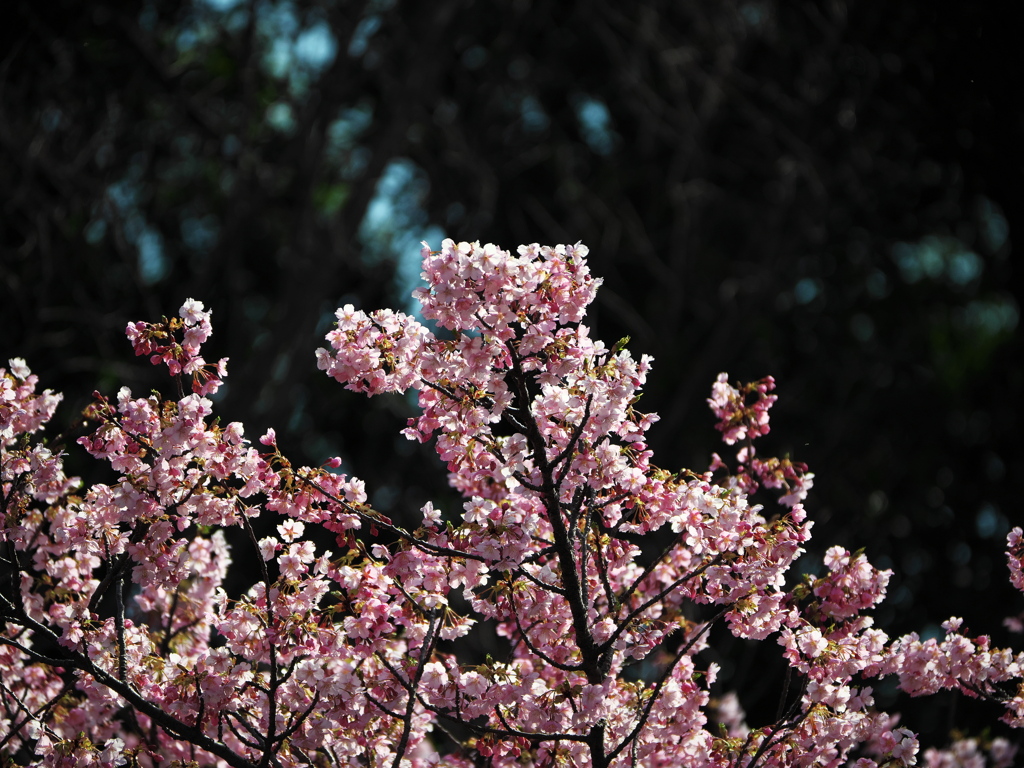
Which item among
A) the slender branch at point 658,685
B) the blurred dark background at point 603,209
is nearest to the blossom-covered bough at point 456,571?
the slender branch at point 658,685

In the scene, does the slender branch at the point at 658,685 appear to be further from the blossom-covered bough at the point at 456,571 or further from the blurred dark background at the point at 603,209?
the blurred dark background at the point at 603,209

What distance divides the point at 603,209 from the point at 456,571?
7.71 meters

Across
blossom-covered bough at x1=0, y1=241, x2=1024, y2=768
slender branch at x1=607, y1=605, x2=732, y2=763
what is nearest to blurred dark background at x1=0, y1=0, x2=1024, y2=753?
blossom-covered bough at x1=0, y1=241, x2=1024, y2=768

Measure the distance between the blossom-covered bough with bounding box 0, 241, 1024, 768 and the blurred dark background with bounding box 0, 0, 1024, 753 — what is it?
3849mm

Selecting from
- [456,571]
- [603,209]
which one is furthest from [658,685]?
[603,209]

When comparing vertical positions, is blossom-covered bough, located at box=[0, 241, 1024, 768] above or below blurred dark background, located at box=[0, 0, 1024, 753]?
below

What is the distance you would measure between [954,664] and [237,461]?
2.66 m

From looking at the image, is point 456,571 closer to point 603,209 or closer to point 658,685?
point 658,685

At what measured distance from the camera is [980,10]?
6.01 metres

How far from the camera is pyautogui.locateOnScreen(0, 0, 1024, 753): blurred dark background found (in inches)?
316

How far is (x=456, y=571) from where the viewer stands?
3213 mm

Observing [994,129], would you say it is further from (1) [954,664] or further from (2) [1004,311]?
(2) [1004,311]

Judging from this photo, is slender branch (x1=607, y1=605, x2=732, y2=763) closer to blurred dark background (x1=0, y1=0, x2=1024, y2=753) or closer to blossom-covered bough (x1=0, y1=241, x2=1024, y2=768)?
blossom-covered bough (x1=0, y1=241, x2=1024, y2=768)

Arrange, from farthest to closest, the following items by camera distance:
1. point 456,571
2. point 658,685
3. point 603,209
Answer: point 603,209
point 456,571
point 658,685
